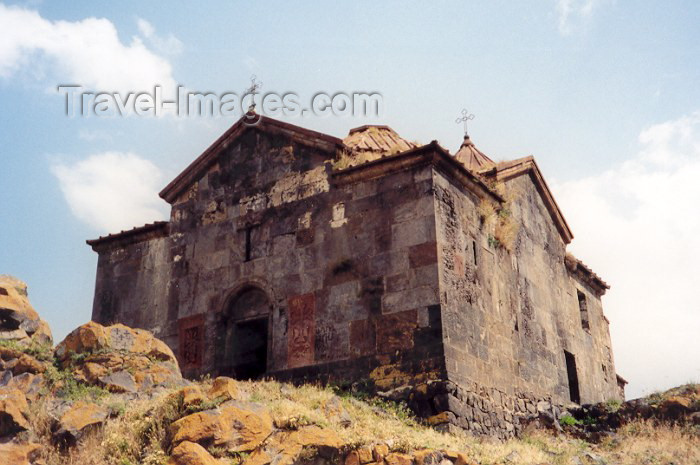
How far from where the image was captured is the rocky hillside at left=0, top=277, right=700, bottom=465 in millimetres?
7613

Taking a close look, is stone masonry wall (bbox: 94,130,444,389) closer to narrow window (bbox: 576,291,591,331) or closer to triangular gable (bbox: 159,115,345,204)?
triangular gable (bbox: 159,115,345,204)

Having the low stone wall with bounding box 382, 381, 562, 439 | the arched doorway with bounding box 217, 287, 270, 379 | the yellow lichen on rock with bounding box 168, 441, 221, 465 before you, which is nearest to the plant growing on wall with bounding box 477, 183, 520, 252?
the low stone wall with bounding box 382, 381, 562, 439

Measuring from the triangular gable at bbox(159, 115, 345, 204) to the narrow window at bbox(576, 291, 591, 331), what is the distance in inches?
295

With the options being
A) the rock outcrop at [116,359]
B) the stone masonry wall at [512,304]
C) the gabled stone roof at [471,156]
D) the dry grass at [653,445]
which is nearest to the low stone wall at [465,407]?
the stone masonry wall at [512,304]

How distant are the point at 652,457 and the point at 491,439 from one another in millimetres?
2070

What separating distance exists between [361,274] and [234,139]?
13.2ft

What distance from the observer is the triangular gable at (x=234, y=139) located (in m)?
12.9

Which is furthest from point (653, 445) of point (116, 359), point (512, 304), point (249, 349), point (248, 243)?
point (116, 359)

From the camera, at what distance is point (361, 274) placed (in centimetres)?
1159

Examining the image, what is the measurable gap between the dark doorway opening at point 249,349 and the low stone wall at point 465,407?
303 cm

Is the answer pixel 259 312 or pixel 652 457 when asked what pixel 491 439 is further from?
pixel 259 312

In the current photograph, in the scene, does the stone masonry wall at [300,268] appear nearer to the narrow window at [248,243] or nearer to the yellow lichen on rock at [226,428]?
the narrow window at [248,243]

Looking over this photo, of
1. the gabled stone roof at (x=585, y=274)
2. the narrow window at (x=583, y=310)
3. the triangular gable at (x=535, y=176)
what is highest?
the triangular gable at (x=535, y=176)

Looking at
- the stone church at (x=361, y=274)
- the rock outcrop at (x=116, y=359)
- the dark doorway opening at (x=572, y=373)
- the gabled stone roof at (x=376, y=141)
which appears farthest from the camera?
the dark doorway opening at (x=572, y=373)
